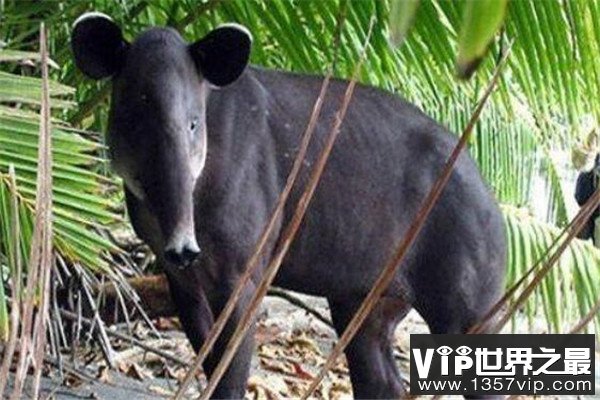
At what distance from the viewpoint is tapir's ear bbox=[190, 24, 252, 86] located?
2.05 metres

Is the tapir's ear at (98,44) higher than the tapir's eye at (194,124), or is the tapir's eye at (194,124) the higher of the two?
the tapir's ear at (98,44)

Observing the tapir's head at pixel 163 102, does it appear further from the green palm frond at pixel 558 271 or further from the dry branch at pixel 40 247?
the green palm frond at pixel 558 271

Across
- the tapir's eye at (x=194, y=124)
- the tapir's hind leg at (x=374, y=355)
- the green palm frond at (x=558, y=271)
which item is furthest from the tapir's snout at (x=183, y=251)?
the green palm frond at (x=558, y=271)

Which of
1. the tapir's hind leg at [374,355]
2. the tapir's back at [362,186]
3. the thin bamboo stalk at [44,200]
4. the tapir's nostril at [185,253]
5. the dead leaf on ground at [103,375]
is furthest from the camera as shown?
the dead leaf on ground at [103,375]

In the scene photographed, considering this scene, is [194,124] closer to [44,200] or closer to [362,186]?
[362,186]

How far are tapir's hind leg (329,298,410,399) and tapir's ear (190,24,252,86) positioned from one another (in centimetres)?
80

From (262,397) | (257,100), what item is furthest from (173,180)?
(262,397)

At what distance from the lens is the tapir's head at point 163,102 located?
1.87 meters

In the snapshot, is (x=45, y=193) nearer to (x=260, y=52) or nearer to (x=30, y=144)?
(x=30, y=144)

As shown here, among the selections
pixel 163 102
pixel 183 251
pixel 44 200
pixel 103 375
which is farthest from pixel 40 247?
pixel 103 375

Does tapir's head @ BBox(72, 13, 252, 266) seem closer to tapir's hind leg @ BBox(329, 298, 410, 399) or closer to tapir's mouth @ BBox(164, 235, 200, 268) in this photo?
tapir's mouth @ BBox(164, 235, 200, 268)

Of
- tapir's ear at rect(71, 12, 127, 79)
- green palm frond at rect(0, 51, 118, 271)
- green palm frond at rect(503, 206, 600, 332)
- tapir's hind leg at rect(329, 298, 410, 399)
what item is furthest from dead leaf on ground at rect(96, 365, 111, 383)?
tapir's ear at rect(71, 12, 127, 79)

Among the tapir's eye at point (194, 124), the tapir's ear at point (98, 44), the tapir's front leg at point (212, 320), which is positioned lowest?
the tapir's front leg at point (212, 320)

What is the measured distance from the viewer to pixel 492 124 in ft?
15.1
